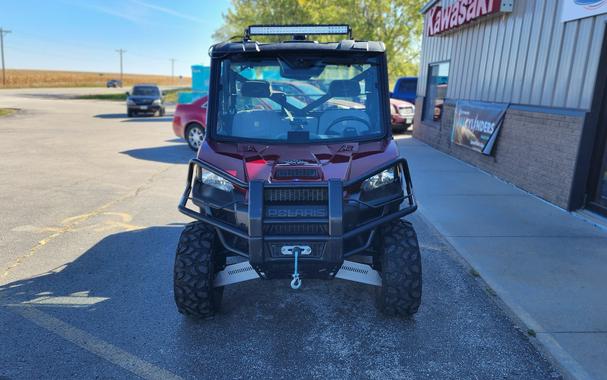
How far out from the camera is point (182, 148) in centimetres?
1325

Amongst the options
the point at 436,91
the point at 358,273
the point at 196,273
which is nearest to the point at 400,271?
the point at 358,273

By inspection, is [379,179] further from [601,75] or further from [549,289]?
[601,75]

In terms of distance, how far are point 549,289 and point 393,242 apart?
72.4 inches

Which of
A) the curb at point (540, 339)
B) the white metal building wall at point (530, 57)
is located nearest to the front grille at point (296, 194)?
the curb at point (540, 339)

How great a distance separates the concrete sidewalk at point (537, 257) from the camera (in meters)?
3.43

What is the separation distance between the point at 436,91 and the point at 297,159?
11270mm

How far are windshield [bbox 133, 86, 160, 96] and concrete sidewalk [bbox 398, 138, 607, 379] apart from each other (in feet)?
64.1

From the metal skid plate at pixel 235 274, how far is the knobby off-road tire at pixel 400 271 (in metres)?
1.01

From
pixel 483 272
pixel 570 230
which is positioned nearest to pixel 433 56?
pixel 570 230

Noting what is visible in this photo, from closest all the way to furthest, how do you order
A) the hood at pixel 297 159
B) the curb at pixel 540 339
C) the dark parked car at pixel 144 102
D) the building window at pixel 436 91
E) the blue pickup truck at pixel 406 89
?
the curb at pixel 540 339
the hood at pixel 297 159
the building window at pixel 436 91
the blue pickup truck at pixel 406 89
the dark parked car at pixel 144 102

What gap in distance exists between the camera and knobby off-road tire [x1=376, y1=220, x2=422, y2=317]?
341 cm

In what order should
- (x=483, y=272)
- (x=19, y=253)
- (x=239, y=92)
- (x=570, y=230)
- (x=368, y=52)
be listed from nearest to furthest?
(x=368, y=52) < (x=239, y=92) < (x=483, y=272) < (x=19, y=253) < (x=570, y=230)

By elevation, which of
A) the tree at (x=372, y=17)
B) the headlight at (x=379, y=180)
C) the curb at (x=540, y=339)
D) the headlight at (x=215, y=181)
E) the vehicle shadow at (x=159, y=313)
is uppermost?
the tree at (x=372, y=17)

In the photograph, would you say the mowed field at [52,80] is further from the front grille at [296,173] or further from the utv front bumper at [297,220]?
the front grille at [296,173]
